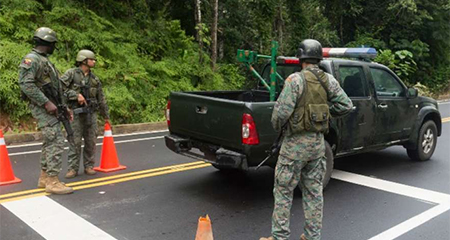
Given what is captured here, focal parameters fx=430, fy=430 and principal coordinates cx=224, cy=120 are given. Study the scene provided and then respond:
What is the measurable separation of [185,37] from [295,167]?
13191 mm

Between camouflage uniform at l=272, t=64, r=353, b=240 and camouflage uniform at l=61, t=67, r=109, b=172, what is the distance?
360 cm

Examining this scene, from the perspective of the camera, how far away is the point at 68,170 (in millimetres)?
6457

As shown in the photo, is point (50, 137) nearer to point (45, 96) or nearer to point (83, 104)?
point (45, 96)

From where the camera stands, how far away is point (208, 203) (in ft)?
17.6

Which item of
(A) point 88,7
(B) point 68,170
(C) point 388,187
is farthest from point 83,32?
(C) point 388,187

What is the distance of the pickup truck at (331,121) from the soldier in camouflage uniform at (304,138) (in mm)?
1040

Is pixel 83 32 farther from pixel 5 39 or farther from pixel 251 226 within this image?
pixel 251 226

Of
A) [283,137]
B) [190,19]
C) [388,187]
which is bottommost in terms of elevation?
[388,187]

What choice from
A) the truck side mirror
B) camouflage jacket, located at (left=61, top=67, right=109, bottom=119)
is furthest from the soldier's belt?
the truck side mirror

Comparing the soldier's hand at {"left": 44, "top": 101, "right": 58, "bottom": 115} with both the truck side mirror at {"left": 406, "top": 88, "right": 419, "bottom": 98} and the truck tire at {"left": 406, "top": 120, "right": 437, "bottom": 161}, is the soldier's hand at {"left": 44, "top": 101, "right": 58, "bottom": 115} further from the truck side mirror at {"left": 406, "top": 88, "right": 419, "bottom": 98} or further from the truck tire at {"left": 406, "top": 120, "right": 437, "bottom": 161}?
the truck tire at {"left": 406, "top": 120, "right": 437, "bottom": 161}

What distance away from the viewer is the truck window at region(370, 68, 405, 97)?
22.0 feet

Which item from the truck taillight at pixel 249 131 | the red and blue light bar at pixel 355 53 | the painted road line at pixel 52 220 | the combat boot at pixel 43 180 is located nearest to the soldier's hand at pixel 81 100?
the combat boot at pixel 43 180

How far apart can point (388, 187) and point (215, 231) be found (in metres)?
2.96

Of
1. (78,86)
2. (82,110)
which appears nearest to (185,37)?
(78,86)
